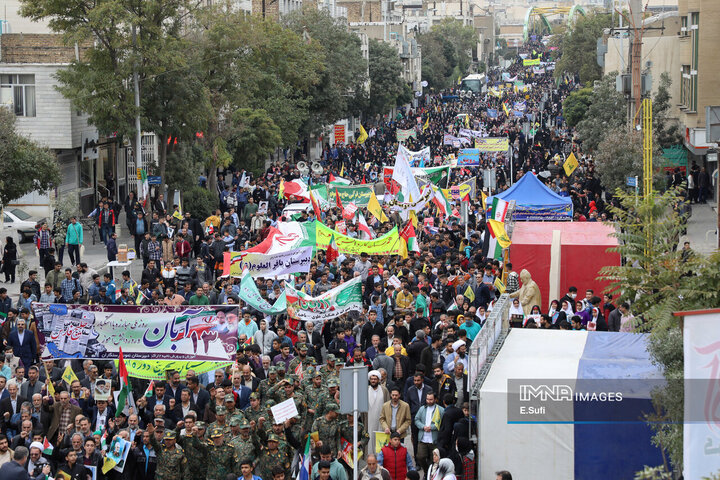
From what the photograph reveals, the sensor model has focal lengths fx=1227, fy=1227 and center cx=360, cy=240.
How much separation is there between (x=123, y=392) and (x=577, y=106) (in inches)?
2014

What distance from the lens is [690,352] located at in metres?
9.92

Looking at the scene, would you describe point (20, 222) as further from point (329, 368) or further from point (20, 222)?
point (329, 368)

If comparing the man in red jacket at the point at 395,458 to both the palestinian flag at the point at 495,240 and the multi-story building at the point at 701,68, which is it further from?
the multi-story building at the point at 701,68

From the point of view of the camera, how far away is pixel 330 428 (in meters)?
13.0

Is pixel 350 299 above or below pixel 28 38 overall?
below

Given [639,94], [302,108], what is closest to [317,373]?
[639,94]

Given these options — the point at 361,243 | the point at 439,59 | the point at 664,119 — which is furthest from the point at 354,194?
the point at 439,59

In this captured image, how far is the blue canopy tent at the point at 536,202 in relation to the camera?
28.4m

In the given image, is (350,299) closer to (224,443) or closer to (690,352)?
(224,443)

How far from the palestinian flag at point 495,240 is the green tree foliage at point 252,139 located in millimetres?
20010

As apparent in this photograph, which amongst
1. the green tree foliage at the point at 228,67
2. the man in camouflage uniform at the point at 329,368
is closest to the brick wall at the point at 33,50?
the green tree foliage at the point at 228,67

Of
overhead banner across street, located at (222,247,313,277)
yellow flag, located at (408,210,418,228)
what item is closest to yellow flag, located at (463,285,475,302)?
overhead banner across street, located at (222,247,313,277)

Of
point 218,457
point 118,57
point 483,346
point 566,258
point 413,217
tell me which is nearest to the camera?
point 218,457

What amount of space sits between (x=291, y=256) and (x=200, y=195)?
1772 cm
